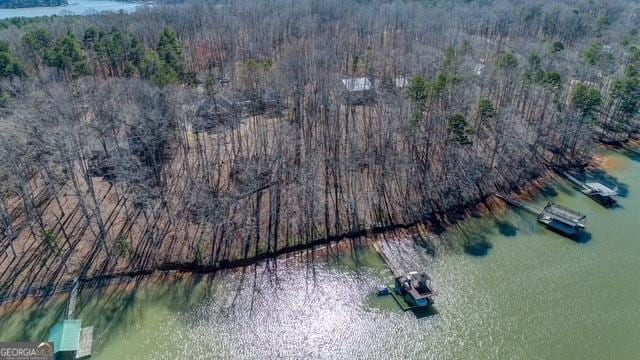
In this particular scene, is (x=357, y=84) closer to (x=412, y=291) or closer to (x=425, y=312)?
(x=412, y=291)

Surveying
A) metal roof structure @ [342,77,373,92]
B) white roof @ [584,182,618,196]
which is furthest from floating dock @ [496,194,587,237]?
metal roof structure @ [342,77,373,92]

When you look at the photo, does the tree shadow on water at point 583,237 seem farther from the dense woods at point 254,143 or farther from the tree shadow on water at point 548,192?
the dense woods at point 254,143

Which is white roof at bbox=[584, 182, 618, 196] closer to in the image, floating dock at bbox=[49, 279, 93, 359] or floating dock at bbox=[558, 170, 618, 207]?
floating dock at bbox=[558, 170, 618, 207]

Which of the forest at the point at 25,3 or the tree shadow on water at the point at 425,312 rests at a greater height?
the forest at the point at 25,3

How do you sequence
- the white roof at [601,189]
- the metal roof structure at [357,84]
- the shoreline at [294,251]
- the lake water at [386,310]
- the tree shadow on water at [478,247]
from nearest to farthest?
the lake water at [386,310] → the shoreline at [294,251] → the tree shadow on water at [478,247] → the white roof at [601,189] → the metal roof structure at [357,84]

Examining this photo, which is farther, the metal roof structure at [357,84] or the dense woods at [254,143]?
the metal roof structure at [357,84]

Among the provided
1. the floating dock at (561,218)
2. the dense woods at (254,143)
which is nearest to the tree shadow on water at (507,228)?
the floating dock at (561,218)

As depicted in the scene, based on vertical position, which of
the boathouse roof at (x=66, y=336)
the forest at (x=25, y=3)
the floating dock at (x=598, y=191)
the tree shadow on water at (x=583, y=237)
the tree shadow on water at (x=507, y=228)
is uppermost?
the forest at (x=25, y=3)

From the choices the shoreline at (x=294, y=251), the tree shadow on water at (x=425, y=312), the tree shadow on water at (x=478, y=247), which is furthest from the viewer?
the tree shadow on water at (x=478, y=247)
